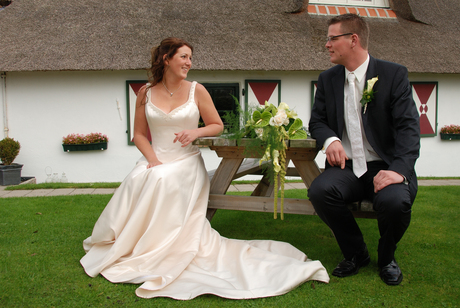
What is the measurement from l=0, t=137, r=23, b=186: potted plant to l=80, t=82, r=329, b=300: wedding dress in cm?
536

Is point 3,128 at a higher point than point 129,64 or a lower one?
lower

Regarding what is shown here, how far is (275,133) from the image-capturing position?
9.71ft

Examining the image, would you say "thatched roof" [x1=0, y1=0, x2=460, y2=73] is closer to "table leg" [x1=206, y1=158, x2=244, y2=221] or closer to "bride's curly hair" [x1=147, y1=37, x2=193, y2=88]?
"bride's curly hair" [x1=147, y1=37, x2=193, y2=88]

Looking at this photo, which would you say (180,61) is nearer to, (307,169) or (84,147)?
(307,169)

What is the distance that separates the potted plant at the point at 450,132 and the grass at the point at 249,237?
16.1ft

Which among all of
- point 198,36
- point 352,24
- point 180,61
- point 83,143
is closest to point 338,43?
point 352,24

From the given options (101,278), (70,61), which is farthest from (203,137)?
(70,61)

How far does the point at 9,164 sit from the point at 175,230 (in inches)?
250

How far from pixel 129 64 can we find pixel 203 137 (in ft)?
17.2

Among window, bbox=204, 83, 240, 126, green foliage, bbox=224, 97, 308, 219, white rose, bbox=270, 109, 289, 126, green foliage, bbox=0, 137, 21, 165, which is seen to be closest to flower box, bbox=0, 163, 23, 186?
green foliage, bbox=0, 137, 21, 165

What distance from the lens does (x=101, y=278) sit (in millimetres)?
2799

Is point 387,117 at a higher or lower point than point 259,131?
higher

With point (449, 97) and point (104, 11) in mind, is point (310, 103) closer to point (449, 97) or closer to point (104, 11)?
point (449, 97)

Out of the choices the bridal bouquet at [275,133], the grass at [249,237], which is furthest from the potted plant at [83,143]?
the bridal bouquet at [275,133]
